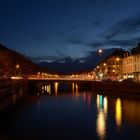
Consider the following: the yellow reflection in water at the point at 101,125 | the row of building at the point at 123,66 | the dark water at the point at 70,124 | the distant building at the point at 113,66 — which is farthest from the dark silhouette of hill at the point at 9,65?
the yellow reflection in water at the point at 101,125

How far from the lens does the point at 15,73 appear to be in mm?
125312

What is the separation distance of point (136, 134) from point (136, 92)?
34397 mm

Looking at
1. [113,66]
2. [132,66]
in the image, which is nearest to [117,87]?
[132,66]

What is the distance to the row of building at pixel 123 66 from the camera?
4451 inches

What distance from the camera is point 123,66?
13400cm

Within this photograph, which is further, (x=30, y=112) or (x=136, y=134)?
(x=30, y=112)

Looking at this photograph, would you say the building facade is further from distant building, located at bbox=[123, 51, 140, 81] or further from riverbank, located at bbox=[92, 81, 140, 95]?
riverbank, located at bbox=[92, 81, 140, 95]

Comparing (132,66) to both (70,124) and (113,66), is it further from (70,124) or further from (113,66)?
(70,124)

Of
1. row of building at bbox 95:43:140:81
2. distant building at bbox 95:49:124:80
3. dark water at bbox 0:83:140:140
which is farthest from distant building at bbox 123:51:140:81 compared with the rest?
dark water at bbox 0:83:140:140

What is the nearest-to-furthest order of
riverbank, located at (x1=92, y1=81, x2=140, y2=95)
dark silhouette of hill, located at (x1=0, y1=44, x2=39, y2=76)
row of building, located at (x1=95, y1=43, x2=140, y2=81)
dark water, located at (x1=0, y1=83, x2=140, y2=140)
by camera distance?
1. dark water, located at (x1=0, y1=83, x2=140, y2=140)
2. riverbank, located at (x1=92, y1=81, x2=140, y2=95)
3. dark silhouette of hill, located at (x1=0, y1=44, x2=39, y2=76)
4. row of building, located at (x1=95, y1=43, x2=140, y2=81)

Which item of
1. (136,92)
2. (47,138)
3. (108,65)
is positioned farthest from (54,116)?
(108,65)

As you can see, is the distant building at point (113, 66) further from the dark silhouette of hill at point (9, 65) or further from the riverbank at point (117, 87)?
the riverbank at point (117, 87)

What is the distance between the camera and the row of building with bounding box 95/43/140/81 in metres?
113

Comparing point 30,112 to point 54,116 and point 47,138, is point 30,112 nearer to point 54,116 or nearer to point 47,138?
point 54,116
